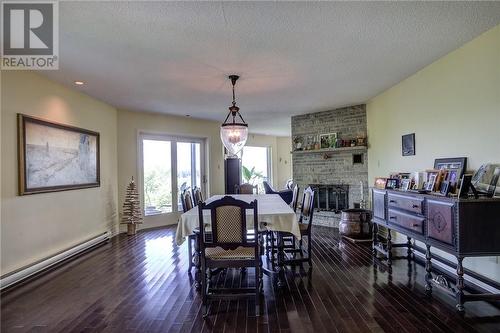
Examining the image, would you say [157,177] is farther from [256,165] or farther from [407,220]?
[407,220]

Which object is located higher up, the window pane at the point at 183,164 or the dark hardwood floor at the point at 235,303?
the window pane at the point at 183,164

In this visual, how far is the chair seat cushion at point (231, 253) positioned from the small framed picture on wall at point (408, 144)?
2.95 meters

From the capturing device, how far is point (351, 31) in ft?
8.82

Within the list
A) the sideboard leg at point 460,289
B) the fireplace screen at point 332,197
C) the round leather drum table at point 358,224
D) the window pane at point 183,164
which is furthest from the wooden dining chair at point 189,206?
the fireplace screen at point 332,197

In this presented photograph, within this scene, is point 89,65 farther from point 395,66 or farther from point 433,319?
point 433,319

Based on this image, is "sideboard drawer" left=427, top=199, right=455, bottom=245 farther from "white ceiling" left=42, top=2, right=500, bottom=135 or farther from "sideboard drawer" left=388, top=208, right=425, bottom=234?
"white ceiling" left=42, top=2, right=500, bottom=135

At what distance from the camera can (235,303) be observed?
2768 millimetres

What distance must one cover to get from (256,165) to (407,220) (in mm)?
7698

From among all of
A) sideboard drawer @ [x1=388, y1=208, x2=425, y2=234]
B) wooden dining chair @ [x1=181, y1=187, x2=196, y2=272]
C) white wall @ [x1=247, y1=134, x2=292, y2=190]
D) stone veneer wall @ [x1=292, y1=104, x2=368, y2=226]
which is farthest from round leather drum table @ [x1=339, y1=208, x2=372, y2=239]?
white wall @ [x1=247, y1=134, x2=292, y2=190]

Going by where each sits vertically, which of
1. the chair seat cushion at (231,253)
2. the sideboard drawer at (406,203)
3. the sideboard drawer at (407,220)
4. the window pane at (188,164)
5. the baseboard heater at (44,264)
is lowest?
the baseboard heater at (44,264)

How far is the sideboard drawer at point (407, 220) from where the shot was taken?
297cm

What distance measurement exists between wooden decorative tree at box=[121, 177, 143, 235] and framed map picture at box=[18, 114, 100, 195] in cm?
77

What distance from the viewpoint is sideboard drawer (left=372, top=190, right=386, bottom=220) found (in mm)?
3803

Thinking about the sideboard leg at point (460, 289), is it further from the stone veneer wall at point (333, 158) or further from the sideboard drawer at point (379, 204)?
the stone veneer wall at point (333, 158)
